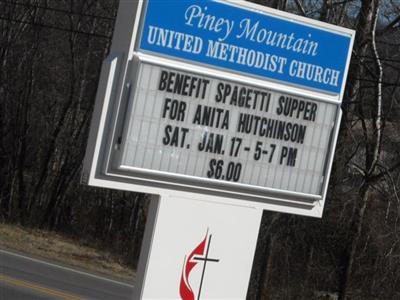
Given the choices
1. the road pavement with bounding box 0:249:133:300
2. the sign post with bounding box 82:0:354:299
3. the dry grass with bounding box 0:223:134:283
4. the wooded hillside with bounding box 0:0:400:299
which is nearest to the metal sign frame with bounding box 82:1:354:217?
the sign post with bounding box 82:0:354:299

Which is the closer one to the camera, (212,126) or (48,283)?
(212,126)

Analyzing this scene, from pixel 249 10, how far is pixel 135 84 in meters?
1.35

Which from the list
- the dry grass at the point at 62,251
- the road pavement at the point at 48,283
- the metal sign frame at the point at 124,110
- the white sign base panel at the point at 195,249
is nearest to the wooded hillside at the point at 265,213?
the dry grass at the point at 62,251

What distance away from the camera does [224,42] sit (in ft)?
27.3

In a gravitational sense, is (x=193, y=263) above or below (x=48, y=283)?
above

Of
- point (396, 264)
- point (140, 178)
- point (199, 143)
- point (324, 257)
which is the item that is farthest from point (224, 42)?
point (324, 257)

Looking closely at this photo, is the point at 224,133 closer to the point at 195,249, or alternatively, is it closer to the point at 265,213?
the point at 195,249

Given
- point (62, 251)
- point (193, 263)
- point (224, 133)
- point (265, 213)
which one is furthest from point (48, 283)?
point (265, 213)

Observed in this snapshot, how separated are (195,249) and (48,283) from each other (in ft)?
26.2

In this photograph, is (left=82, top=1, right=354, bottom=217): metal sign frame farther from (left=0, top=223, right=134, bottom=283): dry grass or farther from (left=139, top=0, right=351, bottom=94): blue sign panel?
(left=0, top=223, right=134, bottom=283): dry grass

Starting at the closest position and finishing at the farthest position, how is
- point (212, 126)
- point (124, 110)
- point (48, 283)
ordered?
point (124, 110)
point (212, 126)
point (48, 283)

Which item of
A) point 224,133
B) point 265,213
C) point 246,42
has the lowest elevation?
point 265,213

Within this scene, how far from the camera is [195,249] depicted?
8500 millimetres

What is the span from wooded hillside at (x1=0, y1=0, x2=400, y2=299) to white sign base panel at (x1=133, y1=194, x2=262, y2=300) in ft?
39.9
